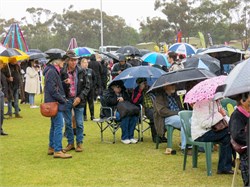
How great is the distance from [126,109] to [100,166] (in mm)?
1970

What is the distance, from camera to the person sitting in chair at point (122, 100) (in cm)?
873

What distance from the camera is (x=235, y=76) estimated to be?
13.0 ft

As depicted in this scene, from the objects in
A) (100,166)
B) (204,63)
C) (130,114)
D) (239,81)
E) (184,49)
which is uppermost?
(184,49)

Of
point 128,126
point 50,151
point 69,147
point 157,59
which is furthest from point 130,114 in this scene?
point 157,59

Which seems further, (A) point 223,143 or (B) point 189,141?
(B) point 189,141

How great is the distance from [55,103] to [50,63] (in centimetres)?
62

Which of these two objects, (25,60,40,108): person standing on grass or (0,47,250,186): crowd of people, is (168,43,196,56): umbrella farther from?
(0,47,250,186): crowd of people

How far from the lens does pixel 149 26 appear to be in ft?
181

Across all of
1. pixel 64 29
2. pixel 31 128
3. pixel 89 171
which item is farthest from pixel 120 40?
pixel 89 171

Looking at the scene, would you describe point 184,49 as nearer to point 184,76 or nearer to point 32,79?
point 32,79

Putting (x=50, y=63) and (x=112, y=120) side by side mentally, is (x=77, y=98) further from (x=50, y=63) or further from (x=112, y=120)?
(x=112, y=120)

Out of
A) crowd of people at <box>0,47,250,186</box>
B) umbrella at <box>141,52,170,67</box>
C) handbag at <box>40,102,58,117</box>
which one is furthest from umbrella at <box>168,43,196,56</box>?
handbag at <box>40,102,58,117</box>

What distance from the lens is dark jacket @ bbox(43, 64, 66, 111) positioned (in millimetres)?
7164

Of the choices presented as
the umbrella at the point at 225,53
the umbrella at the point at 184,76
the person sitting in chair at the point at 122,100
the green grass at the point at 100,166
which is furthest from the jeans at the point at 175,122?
the umbrella at the point at 225,53
